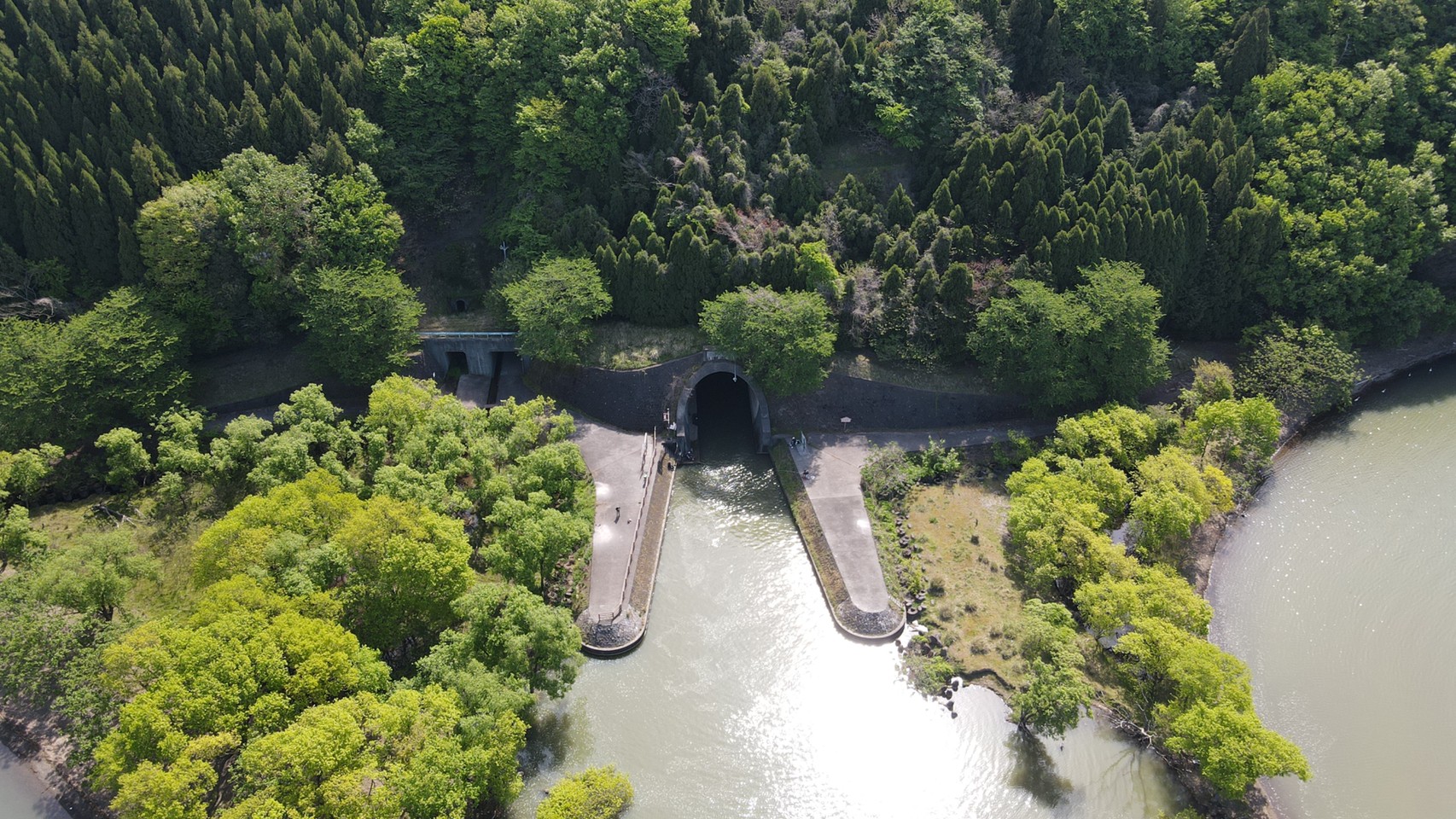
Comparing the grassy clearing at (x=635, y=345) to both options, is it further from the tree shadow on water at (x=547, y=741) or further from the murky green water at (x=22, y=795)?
the murky green water at (x=22, y=795)

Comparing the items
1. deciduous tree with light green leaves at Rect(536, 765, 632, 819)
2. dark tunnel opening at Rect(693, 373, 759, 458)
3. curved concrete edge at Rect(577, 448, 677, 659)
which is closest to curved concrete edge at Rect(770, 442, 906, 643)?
dark tunnel opening at Rect(693, 373, 759, 458)

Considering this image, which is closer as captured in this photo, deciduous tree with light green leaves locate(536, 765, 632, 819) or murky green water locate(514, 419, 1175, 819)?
deciduous tree with light green leaves locate(536, 765, 632, 819)

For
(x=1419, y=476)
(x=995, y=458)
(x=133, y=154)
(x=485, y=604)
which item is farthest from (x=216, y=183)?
(x=1419, y=476)

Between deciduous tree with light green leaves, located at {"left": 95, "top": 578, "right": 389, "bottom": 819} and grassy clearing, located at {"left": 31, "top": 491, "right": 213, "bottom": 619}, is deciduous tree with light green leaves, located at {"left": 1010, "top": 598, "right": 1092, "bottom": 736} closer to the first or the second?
deciduous tree with light green leaves, located at {"left": 95, "top": 578, "right": 389, "bottom": 819}

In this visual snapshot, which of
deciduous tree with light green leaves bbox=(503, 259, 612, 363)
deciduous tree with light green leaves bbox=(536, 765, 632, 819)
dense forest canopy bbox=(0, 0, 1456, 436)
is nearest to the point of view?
deciduous tree with light green leaves bbox=(536, 765, 632, 819)

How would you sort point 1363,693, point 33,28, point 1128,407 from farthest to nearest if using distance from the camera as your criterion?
point 33,28 → point 1128,407 → point 1363,693

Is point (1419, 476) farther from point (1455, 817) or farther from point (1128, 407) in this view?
point (1455, 817)

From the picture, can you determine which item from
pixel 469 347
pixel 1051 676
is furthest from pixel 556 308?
pixel 1051 676

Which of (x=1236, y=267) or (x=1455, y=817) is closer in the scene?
(x=1455, y=817)
